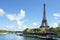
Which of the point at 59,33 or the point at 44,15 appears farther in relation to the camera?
the point at 44,15

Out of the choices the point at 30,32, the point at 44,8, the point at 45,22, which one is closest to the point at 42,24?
the point at 45,22

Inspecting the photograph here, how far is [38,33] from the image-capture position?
2564 inches

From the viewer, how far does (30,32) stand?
74812mm

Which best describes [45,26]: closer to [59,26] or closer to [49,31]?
[49,31]

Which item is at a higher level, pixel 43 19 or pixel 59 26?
pixel 43 19

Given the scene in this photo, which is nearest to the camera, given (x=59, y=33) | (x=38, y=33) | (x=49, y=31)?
(x=59, y=33)

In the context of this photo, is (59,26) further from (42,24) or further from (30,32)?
(30,32)

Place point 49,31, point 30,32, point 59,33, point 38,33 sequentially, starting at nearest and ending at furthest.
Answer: point 59,33 → point 49,31 → point 38,33 → point 30,32

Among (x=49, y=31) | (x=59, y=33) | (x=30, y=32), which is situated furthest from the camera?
(x=30, y=32)

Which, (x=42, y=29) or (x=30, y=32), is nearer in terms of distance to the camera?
(x=42, y=29)

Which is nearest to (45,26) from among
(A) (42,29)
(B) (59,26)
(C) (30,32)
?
(A) (42,29)

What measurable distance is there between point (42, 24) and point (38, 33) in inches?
161

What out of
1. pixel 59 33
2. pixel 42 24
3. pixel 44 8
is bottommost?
pixel 59 33

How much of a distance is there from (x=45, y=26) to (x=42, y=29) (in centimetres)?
259
